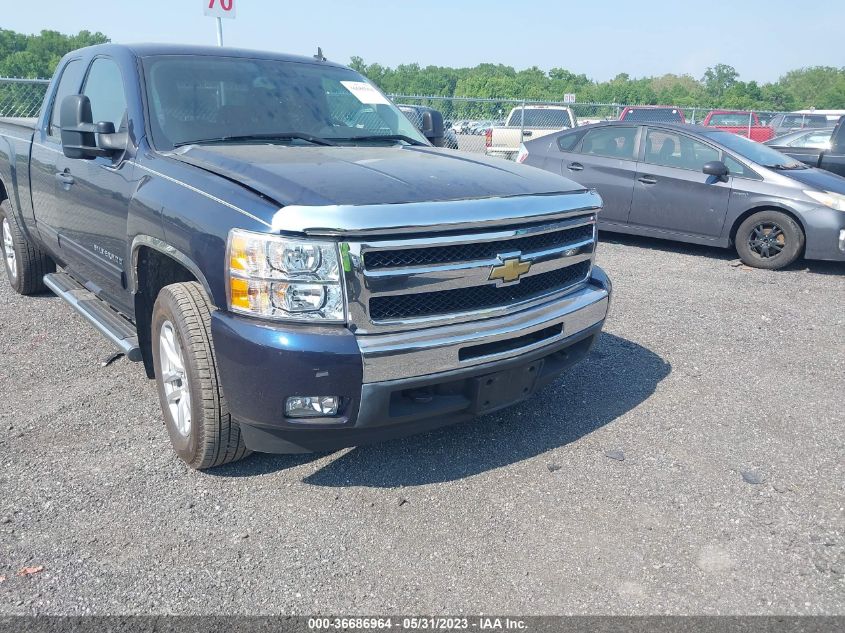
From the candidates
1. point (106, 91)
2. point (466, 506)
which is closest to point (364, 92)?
point (106, 91)

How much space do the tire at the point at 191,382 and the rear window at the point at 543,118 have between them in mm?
16629

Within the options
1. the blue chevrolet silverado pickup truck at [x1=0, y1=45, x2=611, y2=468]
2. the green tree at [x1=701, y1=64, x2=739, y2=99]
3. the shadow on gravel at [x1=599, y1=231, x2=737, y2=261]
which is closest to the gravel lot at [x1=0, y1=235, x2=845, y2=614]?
the blue chevrolet silverado pickup truck at [x1=0, y1=45, x2=611, y2=468]

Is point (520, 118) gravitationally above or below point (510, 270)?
above

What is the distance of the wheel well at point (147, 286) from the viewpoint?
349 centimetres

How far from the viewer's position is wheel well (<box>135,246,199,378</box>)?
3494 millimetres

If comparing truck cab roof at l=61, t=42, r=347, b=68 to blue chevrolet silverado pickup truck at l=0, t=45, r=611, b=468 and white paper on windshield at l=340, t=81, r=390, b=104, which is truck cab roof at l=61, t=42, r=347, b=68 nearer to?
blue chevrolet silverado pickup truck at l=0, t=45, r=611, b=468

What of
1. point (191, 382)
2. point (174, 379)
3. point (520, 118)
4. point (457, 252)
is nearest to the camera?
point (457, 252)

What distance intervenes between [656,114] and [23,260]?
16186 millimetres

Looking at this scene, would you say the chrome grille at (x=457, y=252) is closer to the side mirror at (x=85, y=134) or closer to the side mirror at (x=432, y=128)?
the side mirror at (x=85, y=134)

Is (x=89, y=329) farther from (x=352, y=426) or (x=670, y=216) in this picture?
(x=670, y=216)

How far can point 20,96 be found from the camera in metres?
11.1

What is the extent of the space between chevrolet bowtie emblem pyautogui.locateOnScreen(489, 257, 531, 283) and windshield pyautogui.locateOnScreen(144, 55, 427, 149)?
1490 mm

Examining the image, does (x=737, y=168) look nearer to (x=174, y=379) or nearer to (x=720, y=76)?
(x=174, y=379)

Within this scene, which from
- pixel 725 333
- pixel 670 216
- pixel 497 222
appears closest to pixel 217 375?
pixel 497 222
